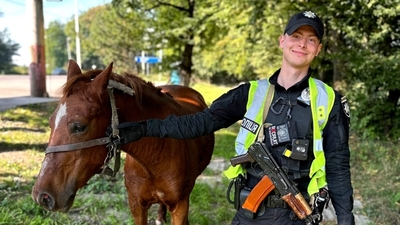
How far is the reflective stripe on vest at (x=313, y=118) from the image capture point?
1.82 meters

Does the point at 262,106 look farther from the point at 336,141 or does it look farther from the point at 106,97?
the point at 106,97

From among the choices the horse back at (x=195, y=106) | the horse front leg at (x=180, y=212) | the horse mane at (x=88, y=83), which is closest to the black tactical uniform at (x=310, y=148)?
the horse mane at (x=88, y=83)

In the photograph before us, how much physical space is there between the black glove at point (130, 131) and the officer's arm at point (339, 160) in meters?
0.98

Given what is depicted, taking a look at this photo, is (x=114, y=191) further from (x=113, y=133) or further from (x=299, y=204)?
(x=299, y=204)

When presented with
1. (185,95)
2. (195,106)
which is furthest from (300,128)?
(185,95)

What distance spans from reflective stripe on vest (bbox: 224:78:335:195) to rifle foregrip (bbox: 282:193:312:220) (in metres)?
0.08

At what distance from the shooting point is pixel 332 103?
1.86 metres

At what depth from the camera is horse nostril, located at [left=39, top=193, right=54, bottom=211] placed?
6.01ft

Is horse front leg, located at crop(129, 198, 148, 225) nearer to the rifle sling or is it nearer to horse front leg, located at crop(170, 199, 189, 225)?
horse front leg, located at crop(170, 199, 189, 225)

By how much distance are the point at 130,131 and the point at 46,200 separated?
1.80ft

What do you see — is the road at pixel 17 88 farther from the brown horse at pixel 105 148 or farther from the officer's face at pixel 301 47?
the officer's face at pixel 301 47

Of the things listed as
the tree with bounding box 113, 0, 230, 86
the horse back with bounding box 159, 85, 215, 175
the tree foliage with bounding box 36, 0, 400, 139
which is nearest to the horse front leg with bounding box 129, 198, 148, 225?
the horse back with bounding box 159, 85, 215, 175

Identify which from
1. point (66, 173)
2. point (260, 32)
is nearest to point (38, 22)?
point (260, 32)

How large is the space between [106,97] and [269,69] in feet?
45.8
